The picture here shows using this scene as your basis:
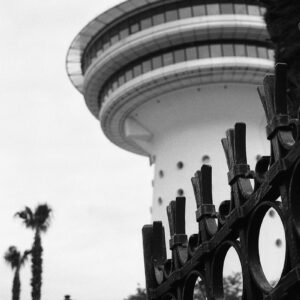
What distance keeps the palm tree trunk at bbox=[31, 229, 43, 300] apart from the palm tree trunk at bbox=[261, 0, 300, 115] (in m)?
35.2

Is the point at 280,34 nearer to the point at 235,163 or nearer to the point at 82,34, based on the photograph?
the point at 235,163

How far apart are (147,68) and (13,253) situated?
54.1ft

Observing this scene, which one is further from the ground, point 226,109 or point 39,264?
point 226,109

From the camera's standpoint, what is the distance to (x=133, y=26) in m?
49.2

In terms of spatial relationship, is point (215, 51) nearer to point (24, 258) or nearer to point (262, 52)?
point (262, 52)

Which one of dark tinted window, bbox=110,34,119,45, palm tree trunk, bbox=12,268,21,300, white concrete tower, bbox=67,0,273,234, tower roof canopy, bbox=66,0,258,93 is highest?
tower roof canopy, bbox=66,0,258,93

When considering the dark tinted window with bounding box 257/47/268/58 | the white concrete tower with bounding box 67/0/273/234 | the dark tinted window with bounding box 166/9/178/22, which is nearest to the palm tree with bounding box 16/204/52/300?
the white concrete tower with bounding box 67/0/273/234

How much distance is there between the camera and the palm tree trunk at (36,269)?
1586 inches

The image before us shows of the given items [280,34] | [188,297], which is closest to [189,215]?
[280,34]

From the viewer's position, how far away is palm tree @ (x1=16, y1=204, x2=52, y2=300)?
41000 millimetres

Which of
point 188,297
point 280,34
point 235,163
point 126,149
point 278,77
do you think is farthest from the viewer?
point 126,149

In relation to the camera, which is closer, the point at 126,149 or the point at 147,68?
the point at 147,68

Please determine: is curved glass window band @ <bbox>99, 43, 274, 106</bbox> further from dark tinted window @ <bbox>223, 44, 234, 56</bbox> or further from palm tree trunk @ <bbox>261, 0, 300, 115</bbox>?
palm tree trunk @ <bbox>261, 0, 300, 115</bbox>

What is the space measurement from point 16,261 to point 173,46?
19.1 metres
